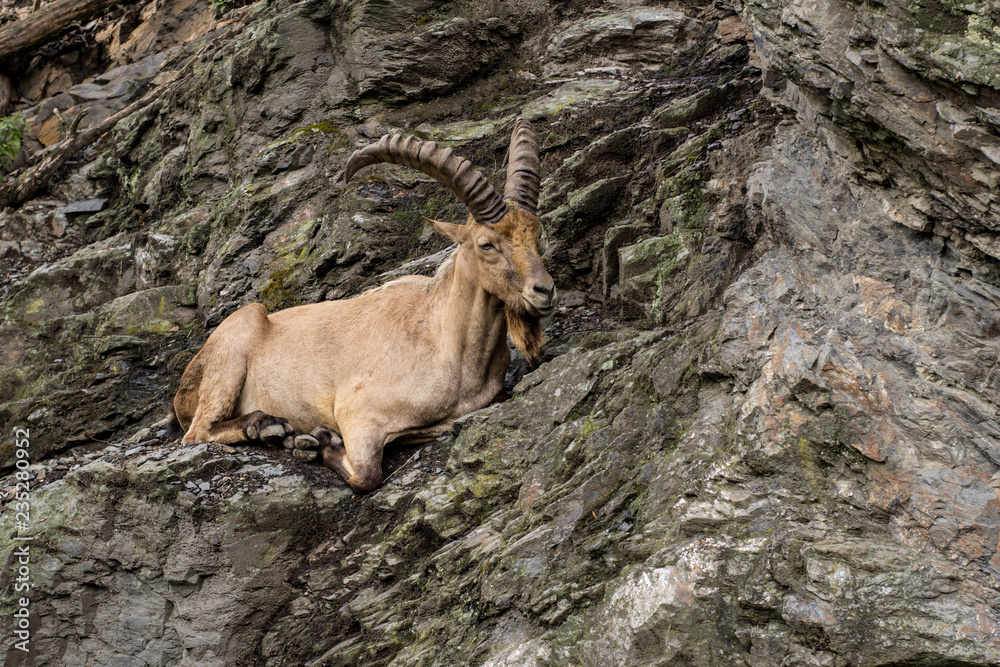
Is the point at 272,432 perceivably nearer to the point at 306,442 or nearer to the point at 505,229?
the point at 306,442

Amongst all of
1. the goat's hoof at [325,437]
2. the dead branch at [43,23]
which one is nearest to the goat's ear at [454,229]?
the goat's hoof at [325,437]

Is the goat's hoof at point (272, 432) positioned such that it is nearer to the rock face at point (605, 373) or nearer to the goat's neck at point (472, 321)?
the rock face at point (605, 373)

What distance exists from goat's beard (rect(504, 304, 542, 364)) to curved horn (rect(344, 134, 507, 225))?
885mm

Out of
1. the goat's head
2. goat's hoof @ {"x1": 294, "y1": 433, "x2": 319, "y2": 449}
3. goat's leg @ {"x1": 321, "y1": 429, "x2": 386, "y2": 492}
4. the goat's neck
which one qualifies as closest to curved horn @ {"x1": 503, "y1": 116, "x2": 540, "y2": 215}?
the goat's head

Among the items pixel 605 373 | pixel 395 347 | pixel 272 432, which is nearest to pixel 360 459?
pixel 272 432

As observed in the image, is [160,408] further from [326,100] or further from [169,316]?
[326,100]

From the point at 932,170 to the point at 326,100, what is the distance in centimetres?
1033

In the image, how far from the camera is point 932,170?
14.6 feet

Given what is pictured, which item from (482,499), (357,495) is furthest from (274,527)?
(482,499)

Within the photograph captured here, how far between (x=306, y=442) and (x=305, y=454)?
0.11 m

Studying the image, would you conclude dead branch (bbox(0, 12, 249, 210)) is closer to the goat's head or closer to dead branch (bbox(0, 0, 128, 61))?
dead branch (bbox(0, 0, 128, 61))

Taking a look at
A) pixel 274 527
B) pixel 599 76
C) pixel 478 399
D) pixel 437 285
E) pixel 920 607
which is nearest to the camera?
pixel 920 607

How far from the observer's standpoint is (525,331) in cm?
764

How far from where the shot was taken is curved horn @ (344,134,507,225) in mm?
Answer: 7363
